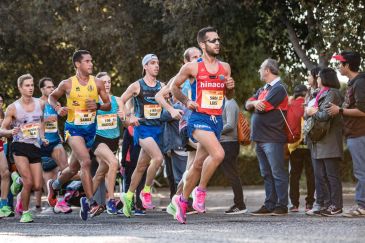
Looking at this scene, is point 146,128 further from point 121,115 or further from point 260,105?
point 260,105

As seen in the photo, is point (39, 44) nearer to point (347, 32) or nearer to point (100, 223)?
point (347, 32)

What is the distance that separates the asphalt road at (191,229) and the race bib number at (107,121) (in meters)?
1.37

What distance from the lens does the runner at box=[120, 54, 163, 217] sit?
610 inches

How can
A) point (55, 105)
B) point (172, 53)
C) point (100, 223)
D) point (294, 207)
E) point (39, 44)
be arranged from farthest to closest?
1. point (39, 44)
2. point (172, 53)
3. point (294, 207)
4. point (55, 105)
5. point (100, 223)

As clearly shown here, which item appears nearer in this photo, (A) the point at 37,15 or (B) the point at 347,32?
(B) the point at 347,32

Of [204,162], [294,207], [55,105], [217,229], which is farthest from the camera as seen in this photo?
[294,207]

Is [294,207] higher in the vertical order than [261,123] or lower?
lower

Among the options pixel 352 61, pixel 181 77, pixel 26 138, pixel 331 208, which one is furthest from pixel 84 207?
pixel 352 61

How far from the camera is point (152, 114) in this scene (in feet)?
52.1

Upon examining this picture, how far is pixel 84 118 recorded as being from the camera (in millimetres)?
14766

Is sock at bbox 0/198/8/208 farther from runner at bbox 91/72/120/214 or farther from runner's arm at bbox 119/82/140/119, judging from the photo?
runner's arm at bbox 119/82/140/119

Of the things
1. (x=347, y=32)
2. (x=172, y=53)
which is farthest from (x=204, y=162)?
(x=172, y=53)

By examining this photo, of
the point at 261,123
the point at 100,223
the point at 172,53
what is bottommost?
the point at 100,223

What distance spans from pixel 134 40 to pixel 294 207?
1364 cm
